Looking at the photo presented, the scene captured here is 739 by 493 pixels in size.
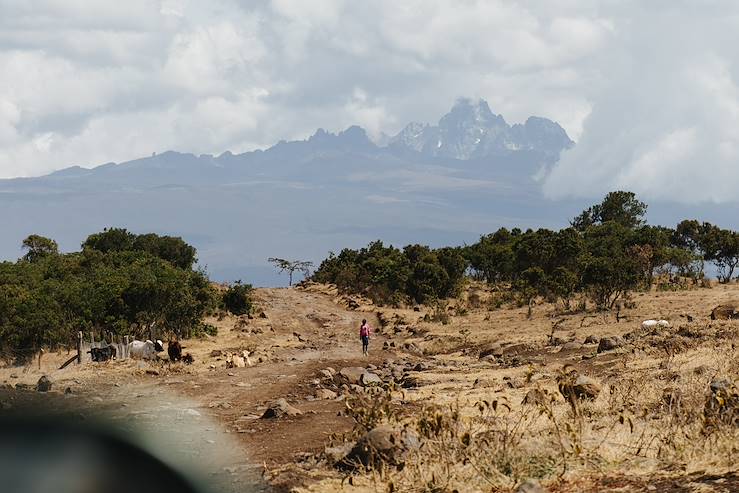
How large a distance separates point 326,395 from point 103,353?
10.8 m

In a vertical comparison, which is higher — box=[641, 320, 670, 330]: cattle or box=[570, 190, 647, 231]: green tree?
box=[570, 190, 647, 231]: green tree

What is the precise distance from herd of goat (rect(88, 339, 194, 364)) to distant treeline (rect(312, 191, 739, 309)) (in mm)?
21405

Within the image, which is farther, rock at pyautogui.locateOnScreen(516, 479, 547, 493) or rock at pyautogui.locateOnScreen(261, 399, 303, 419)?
rock at pyautogui.locateOnScreen(261, 399, 303, 419)

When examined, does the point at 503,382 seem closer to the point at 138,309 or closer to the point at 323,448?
the point at 323,448

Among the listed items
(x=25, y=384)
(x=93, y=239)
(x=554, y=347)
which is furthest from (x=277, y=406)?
(x=93, y=239)

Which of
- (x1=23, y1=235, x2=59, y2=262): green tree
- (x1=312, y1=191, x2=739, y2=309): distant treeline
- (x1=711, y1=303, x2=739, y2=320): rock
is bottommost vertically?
(x1=711, y1=303, x2=739, y2=320): rock

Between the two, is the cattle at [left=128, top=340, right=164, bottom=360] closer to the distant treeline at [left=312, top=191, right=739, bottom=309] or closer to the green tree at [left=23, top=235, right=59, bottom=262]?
the distant treeline at [left=312, top=191, right=739, bottom=309]

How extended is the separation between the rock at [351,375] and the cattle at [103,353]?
8776 mm

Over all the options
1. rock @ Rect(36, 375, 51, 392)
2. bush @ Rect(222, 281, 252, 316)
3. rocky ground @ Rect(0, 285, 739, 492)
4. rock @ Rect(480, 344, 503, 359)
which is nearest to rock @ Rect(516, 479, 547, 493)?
rocky ground @ Rect(0, 285, 739, 492)

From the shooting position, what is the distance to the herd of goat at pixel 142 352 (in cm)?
2536

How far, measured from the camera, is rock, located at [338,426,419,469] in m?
10.1

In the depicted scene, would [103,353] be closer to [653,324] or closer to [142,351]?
[142,351]

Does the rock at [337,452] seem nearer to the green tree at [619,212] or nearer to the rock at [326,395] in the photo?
the rock at [326,395]

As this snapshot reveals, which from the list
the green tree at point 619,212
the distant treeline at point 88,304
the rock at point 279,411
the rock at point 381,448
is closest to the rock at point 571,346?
the rock at point 279,411
